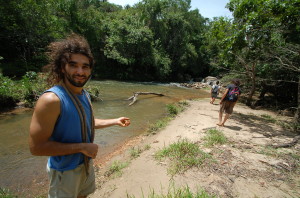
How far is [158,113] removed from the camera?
8.95m

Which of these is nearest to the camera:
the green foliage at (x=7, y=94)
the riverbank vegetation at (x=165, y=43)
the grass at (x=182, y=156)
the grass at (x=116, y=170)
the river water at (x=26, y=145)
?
the grass at (x=182, y=156)

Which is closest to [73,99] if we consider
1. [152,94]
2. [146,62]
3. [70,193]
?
[70,193]

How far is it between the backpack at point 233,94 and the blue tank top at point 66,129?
544cm

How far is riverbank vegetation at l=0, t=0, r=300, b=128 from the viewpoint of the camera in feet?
21.6

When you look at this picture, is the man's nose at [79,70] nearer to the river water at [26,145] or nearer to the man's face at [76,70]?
the man's face at [76,70]

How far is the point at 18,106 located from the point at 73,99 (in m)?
8.64

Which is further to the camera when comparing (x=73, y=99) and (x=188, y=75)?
(x=188, y=75)

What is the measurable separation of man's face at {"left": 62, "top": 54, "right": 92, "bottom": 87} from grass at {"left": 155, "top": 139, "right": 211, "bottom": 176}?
7.92 feet

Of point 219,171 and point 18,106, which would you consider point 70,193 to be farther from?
point 18,106

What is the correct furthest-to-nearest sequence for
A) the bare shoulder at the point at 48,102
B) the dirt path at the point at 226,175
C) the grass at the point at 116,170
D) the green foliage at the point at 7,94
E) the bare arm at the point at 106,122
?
the green foliage at the point at 7,94 < the grass at the point at 116,170 < the dirt path at the point at 226,175 < the bare arm at the point at 106,122 < the bare shoulder at the point at 48,102

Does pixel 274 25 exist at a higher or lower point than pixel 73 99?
higher

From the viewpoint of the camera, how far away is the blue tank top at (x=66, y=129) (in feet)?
4.66

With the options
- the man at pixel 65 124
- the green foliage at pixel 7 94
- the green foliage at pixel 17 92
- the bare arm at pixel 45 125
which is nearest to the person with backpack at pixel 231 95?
the man at pixel 65 124

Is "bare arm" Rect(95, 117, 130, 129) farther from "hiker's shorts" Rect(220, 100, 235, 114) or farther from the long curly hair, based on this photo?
"hiker's shorts" Rect(220, 100, 235, 114)
